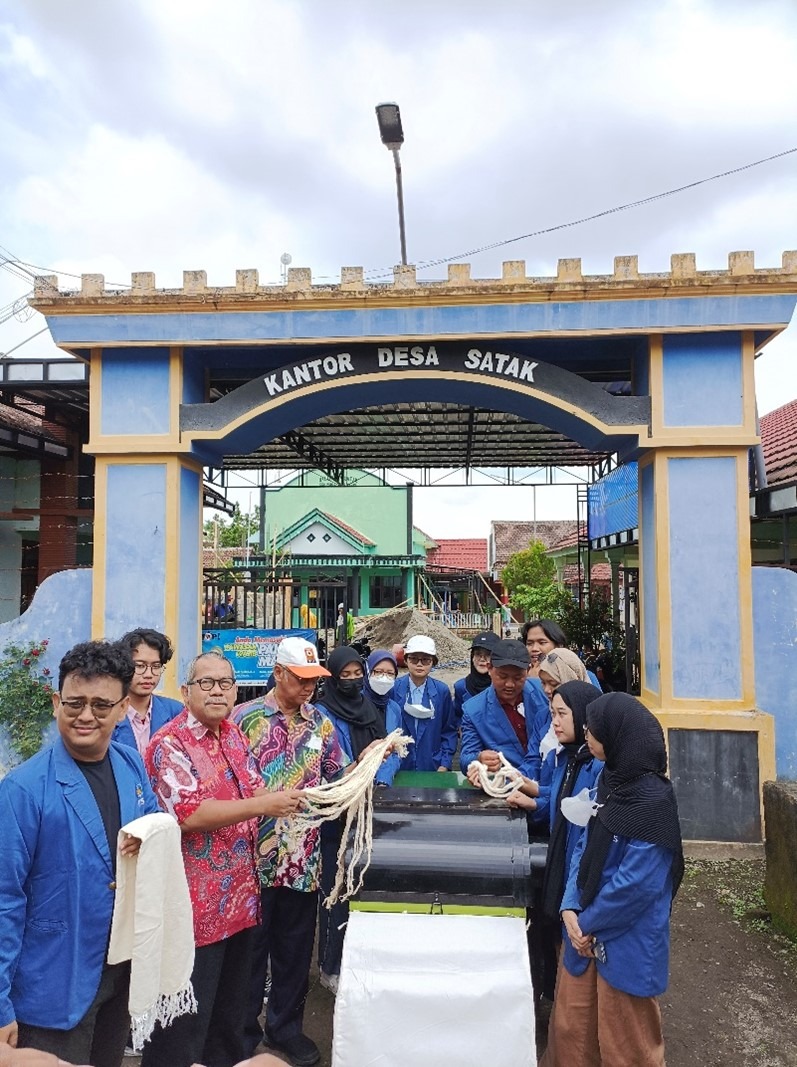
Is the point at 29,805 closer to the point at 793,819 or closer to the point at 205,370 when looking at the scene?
the point at 793,819

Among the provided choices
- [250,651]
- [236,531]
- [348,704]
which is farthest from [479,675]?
[236,531]

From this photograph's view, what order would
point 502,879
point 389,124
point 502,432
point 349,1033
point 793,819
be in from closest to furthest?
point 349,1033 < point 502,879 < point 793,819 < point 389,124 < point 502,432

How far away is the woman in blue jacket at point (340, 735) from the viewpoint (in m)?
3.62

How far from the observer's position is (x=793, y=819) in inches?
163

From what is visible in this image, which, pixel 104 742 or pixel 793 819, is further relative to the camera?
pixel 793 819

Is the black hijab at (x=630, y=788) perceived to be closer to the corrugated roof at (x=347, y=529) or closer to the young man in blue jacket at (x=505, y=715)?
the young man in blue jacket at (x=505, y=715)

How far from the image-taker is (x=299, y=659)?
306 centimetres

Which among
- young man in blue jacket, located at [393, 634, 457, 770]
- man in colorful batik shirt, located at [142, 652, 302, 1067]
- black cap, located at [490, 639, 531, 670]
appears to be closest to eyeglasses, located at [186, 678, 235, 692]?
man in colorful batik shirt, located at [142, 652, 302, 1067]

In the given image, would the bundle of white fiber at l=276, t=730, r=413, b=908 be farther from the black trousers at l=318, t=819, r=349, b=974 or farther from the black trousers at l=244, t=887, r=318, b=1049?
Answer: the black trousers at l=318, t=819, r=349, b=974

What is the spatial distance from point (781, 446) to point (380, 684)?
639 cm

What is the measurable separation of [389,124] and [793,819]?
6.25 metres

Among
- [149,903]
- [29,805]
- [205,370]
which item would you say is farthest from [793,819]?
[205,370]

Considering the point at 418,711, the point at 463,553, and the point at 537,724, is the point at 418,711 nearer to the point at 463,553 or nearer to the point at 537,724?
the point at 537,724

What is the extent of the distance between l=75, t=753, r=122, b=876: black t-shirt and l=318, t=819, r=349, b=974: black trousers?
1427 mm
